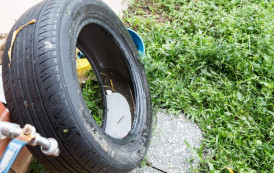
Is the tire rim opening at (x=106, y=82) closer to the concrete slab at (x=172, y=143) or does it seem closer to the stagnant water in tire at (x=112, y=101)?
the stagnant water in tire at (x=112, y=101)

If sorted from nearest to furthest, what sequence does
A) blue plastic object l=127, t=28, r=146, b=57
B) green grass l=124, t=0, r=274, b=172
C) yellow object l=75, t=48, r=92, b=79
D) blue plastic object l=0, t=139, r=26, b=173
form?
blue plastic object l=0, t=139, r=26, b=173 → green grass l=124, t=0, r=274, b=172 → yellow object l=75, t=48, r=92, b=79 → blue plastic object l=127, t=28, r=146, b=57

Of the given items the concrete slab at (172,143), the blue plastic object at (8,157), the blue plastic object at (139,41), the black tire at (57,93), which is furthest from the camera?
the blue plastic object at (139,41)

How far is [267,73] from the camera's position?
269 cm

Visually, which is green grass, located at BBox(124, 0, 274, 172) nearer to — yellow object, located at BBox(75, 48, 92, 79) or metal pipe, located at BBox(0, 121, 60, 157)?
yellow object, located at BBox(75, 48, 92, 79)

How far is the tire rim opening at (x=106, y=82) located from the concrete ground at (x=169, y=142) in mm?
270

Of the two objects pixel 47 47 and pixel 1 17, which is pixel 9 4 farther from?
pixel 47 47

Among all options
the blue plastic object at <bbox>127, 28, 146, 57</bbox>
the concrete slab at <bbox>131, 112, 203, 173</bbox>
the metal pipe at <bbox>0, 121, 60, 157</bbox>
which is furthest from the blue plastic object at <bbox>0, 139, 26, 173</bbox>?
the blue plastic object at <bbox>127, 28, 146, 57</bbox>

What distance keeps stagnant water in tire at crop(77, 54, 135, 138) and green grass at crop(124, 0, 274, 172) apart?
0.96ft

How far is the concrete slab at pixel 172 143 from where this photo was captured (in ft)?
6.72

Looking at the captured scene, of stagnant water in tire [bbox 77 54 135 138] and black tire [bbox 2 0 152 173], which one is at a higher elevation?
black tire [bbox 2 0 152 173]

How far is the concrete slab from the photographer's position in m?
2.05

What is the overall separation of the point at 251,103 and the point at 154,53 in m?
1.08

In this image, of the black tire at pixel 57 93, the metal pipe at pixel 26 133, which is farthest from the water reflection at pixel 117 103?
the metal pipe at pixel 26 133

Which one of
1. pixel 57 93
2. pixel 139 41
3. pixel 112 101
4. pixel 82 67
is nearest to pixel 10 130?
pixel 57 93
